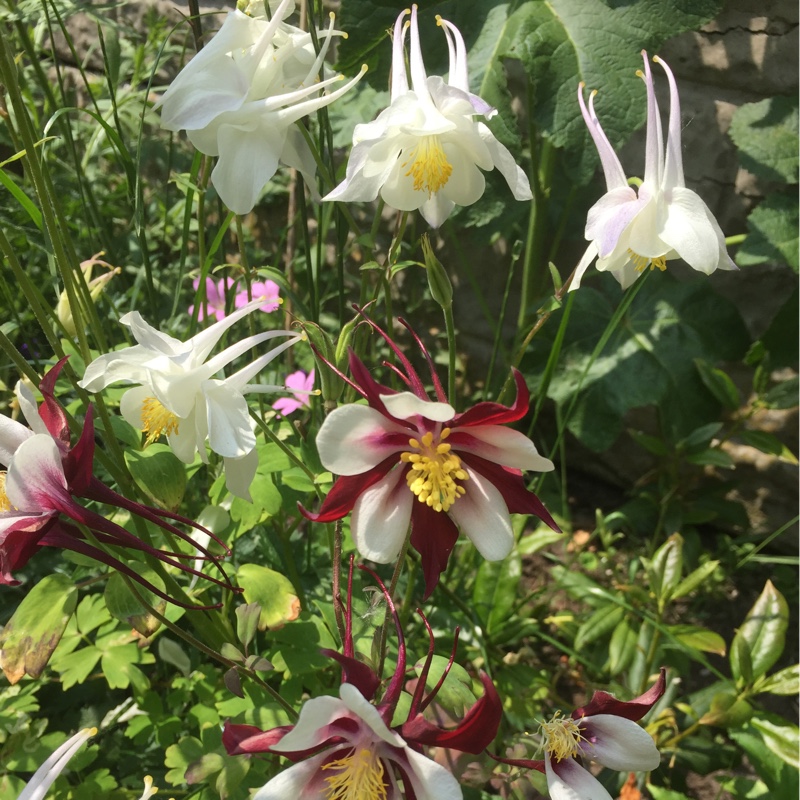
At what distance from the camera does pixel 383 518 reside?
66cm

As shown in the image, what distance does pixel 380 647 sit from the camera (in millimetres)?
695

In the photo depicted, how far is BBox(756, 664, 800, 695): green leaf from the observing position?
1.20 m

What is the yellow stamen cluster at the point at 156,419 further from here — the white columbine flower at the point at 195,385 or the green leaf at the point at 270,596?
the green leaf at the point at 270,596

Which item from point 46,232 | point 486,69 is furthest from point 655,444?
point 46,232

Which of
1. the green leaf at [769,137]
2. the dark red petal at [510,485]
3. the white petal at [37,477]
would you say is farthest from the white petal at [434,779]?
the green leaf at [769,137]

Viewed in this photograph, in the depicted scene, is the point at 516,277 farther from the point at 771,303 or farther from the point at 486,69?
the point at 486,69

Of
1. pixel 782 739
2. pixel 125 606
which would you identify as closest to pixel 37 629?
pixel 125 606

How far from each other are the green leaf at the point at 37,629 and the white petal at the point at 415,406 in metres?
0.46

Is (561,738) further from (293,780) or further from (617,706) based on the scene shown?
(293,780)

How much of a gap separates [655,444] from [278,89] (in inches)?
46.6

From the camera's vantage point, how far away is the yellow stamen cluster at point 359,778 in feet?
1.98

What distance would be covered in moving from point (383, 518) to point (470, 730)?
18 cm

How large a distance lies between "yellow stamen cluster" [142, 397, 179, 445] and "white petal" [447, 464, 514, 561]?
10.8 inches

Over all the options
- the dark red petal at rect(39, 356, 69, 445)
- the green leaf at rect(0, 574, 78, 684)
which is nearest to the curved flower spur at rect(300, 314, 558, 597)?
the dark red petal at rect(39, 356, 69, 445)
